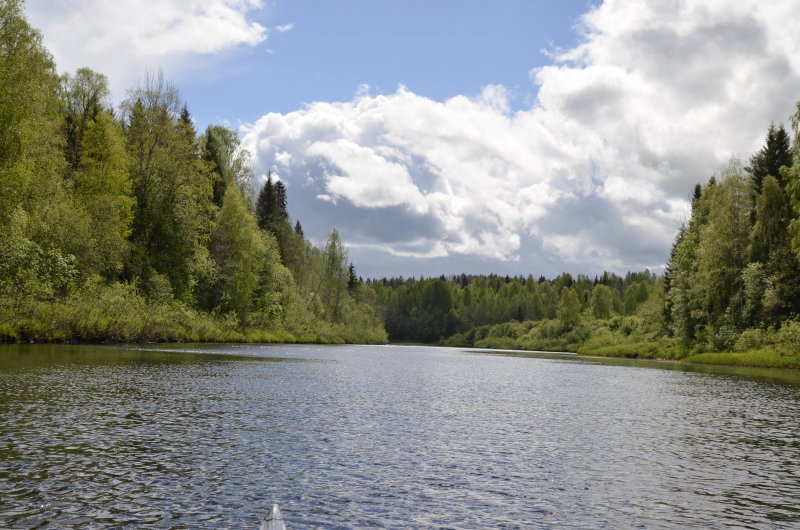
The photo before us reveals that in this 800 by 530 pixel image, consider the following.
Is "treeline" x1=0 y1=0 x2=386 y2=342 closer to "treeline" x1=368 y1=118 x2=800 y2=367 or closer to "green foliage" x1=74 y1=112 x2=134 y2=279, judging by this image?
"green foliage" x1=74 y1=112 x2=134 y2=279

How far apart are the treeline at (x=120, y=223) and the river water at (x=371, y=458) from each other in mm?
20586

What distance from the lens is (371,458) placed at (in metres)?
14.2

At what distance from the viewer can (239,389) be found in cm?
2589

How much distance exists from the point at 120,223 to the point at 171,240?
31.6ft

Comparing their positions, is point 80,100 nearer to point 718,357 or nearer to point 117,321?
point 117,321

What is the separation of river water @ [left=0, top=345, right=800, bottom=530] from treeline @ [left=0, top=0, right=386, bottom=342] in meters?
20.6

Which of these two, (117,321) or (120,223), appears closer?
(117,321)

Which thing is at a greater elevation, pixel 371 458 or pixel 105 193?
pixel 105 193

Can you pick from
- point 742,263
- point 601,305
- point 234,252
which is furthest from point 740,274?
point 601,305

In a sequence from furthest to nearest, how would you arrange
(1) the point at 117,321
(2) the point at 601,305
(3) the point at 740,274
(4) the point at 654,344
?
(2) the point at 601,305 → (4) the point at 654,344 → (3) the point at 740,274 → (1) the point at 117,321

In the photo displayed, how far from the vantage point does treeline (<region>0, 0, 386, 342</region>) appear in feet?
140

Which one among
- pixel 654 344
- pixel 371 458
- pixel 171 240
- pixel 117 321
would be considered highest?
pixel 171 240

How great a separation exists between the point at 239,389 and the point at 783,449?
18855mm

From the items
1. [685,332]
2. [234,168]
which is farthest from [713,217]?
[234,168]
